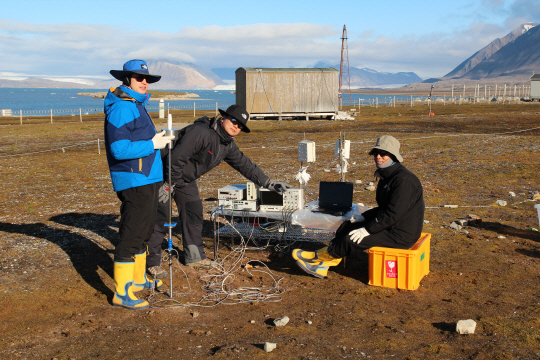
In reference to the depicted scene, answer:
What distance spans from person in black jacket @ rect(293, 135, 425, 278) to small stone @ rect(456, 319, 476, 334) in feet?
4.23

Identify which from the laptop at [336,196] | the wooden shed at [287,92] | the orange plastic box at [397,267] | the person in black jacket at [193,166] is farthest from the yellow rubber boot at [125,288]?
the wooden shed at [287,92]

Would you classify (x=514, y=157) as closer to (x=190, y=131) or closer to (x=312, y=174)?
(x=312, y=174)

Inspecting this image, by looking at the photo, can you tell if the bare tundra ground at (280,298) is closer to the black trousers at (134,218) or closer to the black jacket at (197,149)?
the black trousers at (134,218)

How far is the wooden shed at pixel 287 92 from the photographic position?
3200 cm

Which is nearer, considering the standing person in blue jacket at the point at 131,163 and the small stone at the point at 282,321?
the small stone at the point at 282,321

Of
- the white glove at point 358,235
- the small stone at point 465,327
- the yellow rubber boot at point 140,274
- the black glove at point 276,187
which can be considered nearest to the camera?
the small stone at point 465,327

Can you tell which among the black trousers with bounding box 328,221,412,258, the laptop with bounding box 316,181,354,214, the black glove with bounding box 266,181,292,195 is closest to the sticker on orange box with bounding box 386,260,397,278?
the black trousers with bounding box 328,221,412,258

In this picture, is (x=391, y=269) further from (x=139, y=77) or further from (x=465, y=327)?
(x=139, y=77)

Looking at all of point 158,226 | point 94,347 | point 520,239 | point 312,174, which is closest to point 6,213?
point 158,226

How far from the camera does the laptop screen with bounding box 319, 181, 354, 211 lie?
659 centimetres

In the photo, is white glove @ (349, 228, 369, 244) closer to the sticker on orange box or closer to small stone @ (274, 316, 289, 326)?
the sticker on orange box

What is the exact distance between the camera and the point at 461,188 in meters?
10.6

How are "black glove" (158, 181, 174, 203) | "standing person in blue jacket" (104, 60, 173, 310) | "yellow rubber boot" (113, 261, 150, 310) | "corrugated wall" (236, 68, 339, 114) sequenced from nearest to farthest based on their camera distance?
"standing person in blue jacket" (104, 60, 173, 310) < "yellow rubber boot" (113, 261, 150, 310) < "black glove" (158, 181, 174, 203) < "corrugated wall" (236, 68, 339, 114)

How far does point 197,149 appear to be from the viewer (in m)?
5.74
